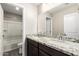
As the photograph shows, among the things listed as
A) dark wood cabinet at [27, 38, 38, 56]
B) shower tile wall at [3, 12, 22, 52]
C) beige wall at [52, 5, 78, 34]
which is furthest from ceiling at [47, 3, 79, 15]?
shower tile wall at [3, 12, 22, 52]

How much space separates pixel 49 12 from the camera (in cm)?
162

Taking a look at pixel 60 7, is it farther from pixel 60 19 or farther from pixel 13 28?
pixel 13 28

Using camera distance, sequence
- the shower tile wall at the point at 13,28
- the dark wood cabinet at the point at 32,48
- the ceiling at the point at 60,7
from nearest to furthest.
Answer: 1. the ceiling at the point at 60,7
2. the dark wood cabinet at the point at 32,48
3. the shower tile wall at the point at 13,28

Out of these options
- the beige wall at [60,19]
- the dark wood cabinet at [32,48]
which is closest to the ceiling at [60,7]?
the beige wall at [60,19]

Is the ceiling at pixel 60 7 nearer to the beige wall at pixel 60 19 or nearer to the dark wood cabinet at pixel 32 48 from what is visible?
the beige wall at pixel 60 19

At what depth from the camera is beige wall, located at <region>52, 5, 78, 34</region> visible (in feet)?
4.40

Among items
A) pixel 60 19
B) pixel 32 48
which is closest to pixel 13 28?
pixel 32 48

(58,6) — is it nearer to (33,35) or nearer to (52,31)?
(52,31)

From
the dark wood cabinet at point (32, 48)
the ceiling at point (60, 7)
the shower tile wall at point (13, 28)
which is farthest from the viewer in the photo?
the shower tile wall at point (13, 28)

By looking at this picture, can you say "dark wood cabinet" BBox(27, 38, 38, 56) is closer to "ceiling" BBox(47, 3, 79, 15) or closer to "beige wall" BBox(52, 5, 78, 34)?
"beige wall" BBox(52, 5, 78, 34)

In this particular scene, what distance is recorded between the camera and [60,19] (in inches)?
57.1

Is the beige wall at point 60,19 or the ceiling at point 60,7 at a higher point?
the ceiling at point 60,7

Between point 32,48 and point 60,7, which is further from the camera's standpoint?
point 32,48

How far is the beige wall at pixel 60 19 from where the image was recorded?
134cm
